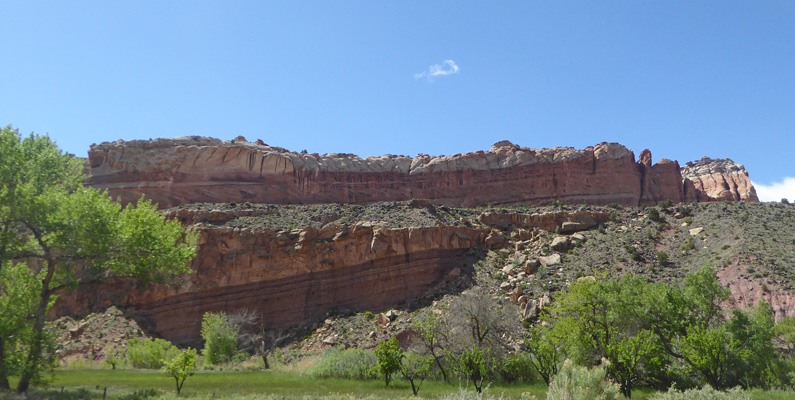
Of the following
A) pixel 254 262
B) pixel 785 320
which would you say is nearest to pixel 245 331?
pixel 254 262

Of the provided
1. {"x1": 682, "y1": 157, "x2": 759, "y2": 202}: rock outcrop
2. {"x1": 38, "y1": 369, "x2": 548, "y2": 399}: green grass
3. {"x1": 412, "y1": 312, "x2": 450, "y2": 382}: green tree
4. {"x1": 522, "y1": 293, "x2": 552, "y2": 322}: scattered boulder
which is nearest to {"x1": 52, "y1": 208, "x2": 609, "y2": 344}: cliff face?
{"x1": 522, "y1": 293, "x2": 552, "y2": 322}: scattered boulder

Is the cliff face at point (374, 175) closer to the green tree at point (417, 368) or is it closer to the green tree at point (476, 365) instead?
the green tree at point (417, 368)

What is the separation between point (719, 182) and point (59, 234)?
93.5 m

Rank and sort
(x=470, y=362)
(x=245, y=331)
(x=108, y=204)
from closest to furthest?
(x=108, y=204) < (x=470, y=362) < (x=245, y=331)

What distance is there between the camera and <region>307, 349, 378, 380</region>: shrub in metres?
29.1

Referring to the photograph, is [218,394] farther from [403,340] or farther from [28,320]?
[403,340]

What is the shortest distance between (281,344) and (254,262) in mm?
9115

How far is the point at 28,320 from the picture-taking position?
20031mm

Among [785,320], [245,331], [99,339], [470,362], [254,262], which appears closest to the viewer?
[470,362]

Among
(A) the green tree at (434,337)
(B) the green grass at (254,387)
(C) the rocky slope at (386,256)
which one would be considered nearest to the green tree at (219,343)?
(C) the rocky slope at (386,256)

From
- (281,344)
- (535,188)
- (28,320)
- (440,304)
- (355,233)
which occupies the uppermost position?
(535,188)

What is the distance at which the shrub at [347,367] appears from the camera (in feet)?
95.5

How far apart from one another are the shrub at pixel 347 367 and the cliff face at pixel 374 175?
35.3 m

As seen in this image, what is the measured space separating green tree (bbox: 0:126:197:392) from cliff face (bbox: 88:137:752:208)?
39021 mm
